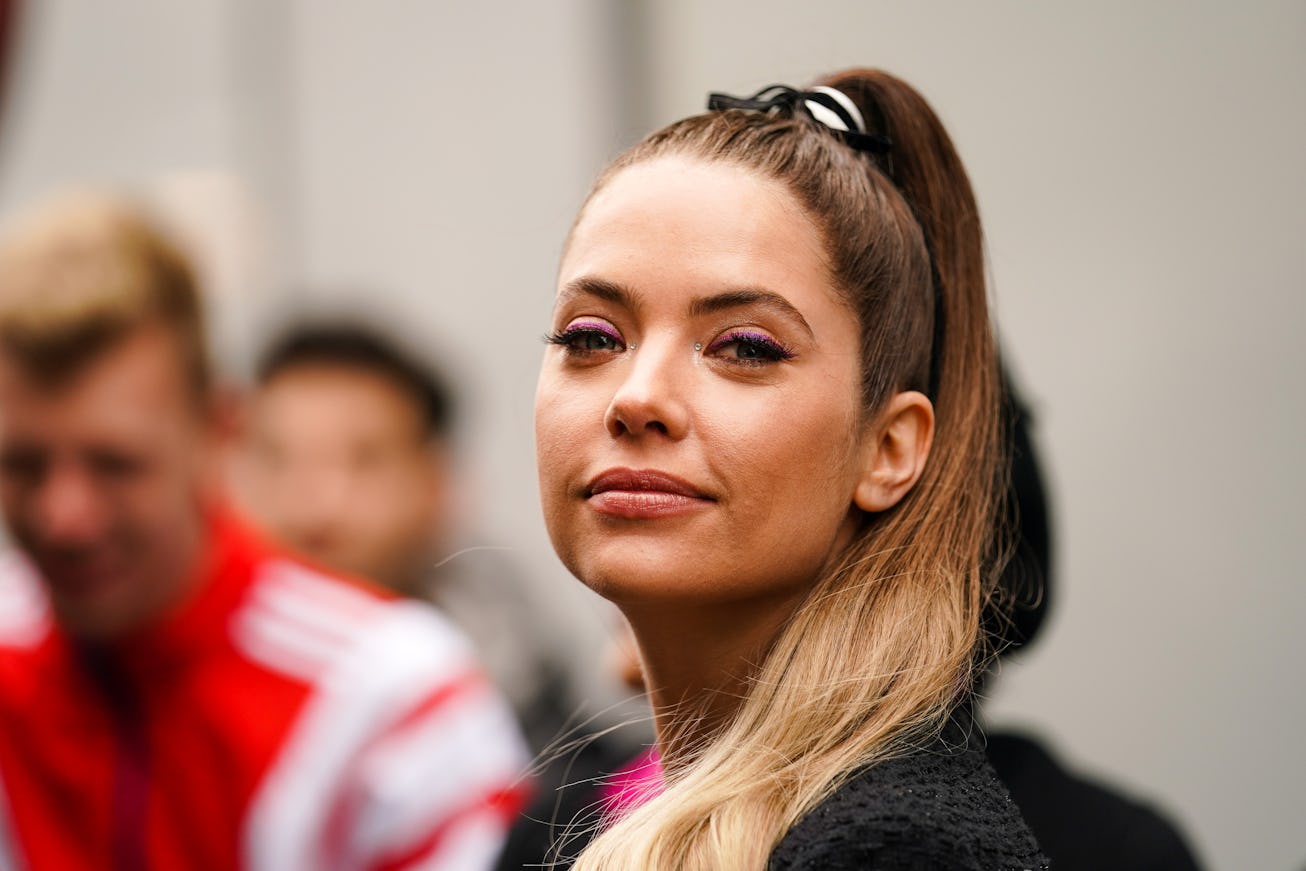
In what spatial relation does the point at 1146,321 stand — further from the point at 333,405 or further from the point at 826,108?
the point at 333,405

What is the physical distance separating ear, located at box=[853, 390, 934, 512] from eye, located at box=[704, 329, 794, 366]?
16cm

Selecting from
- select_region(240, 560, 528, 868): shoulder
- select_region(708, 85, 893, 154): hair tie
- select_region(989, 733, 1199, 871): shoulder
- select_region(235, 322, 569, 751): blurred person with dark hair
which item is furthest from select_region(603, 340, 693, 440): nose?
select_region(235, 322, 569, 751): blurred person with dark hair

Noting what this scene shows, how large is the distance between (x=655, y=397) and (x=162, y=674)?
182cm

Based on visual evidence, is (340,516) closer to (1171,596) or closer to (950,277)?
(1171,596)

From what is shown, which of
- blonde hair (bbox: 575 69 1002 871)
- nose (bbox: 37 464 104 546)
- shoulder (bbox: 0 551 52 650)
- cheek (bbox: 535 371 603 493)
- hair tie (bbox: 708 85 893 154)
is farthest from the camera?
shoulder (bbox: 0 551 52 650)

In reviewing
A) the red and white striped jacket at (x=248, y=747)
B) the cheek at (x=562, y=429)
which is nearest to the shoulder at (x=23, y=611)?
the red and white striped jacket at (x=248, y=747)

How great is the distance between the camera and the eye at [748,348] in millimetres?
1528

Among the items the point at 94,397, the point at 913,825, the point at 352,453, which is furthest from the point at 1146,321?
the point at 352,453

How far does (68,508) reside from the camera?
9.16 feet

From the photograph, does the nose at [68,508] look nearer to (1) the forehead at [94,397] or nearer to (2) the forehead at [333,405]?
(1) the forehead at [94,397]

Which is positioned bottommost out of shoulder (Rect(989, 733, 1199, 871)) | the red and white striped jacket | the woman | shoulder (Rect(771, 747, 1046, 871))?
the red and white striped jacket

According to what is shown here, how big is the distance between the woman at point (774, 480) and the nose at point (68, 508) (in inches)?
59.4

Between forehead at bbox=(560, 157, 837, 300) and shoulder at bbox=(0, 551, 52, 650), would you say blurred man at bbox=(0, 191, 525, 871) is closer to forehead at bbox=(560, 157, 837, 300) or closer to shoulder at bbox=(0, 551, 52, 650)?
shoulder at bbox=(0, 551, 52, 650)

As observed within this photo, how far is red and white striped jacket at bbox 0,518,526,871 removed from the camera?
9.24 ft
